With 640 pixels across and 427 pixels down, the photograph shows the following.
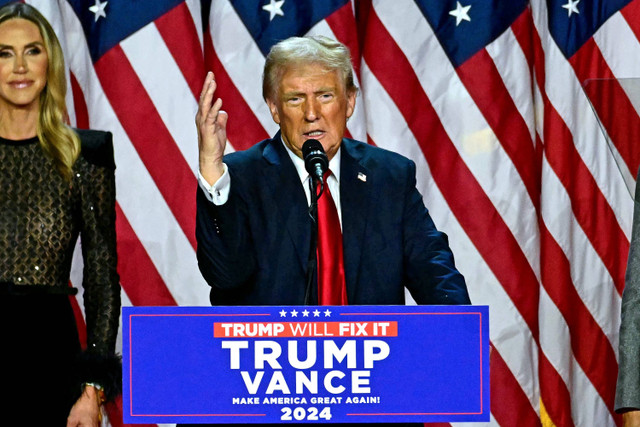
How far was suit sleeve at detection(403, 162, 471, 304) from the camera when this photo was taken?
244 centimetres

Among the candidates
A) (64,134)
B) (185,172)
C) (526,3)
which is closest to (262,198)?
(64,134)

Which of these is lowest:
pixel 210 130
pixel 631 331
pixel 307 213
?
pixel 631 331

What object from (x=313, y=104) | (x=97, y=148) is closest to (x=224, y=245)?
(x=313, y=104)

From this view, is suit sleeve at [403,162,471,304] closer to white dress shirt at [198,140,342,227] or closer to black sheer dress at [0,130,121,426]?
white dress shirt at [198,140,342,227]

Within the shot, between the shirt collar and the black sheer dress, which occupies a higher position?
the shirt collar

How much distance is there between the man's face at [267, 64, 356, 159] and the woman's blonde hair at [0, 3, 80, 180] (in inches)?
21.8

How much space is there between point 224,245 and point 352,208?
0.33m

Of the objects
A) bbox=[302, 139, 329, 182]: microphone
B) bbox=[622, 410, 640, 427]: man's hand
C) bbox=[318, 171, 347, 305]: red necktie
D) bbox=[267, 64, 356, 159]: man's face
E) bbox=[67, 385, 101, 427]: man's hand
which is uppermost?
bbox=[267, 64, 356, 159]: man's face

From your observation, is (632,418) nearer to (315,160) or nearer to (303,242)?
(303,242)

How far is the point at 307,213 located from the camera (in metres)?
2.48

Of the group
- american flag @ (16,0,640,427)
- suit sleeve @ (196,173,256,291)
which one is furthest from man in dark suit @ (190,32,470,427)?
american flag @ (16,0,640,427)

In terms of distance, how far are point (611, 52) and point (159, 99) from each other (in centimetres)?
174

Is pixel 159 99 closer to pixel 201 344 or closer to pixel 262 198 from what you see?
pixel 262 198

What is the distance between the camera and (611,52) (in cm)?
405
